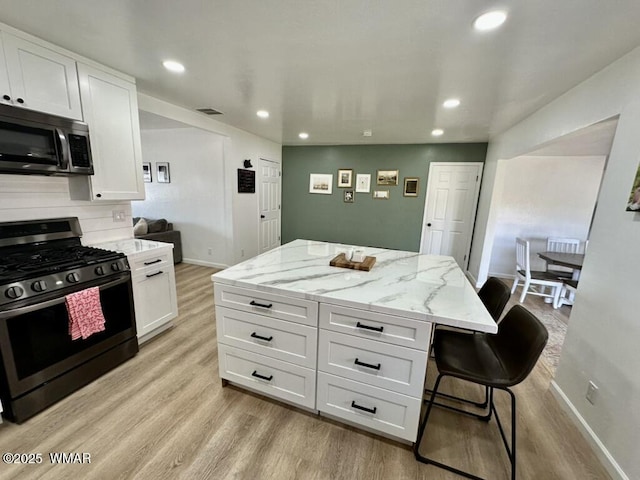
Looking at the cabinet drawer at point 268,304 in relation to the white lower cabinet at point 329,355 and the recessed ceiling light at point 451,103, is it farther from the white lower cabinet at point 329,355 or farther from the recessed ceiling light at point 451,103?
the recessed ceiling light at point 451,103

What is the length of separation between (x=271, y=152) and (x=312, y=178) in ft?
3.27

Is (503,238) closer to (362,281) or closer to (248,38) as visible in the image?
(362,281)

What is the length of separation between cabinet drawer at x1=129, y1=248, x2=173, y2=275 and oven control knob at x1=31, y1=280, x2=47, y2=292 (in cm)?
58

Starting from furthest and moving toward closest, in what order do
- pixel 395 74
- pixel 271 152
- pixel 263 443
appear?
pixel 271 152 → pixel 395 74 → pixel 263 443

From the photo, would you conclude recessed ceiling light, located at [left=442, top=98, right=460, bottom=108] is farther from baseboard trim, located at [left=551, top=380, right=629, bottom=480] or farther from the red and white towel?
the red and white towel

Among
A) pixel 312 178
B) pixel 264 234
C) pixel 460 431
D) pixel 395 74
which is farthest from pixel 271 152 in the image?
pixel 460 431

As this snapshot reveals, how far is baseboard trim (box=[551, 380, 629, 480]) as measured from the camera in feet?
4.46

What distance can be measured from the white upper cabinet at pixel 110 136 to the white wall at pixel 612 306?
3.70m

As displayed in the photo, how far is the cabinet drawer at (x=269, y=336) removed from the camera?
155 centimetres

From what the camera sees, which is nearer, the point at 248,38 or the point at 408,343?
the point at 408,343

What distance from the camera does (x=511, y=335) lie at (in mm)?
1421

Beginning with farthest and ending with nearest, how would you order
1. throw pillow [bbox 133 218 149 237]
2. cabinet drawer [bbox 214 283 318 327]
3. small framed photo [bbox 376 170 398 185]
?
small framed photo [bbox 376 170 398 185]
throw pillow [bbox 133 218 149 237]
cabinet drawer [bbox 214 283 318 327]

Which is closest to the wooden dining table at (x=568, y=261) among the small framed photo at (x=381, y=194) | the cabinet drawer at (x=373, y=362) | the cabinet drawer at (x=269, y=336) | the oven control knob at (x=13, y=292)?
the small framed photo at (x=381, y=194)

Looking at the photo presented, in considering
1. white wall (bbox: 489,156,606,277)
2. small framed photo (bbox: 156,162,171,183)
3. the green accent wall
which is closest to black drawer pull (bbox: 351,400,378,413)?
white wall (bbox: 489,156,606,277)
